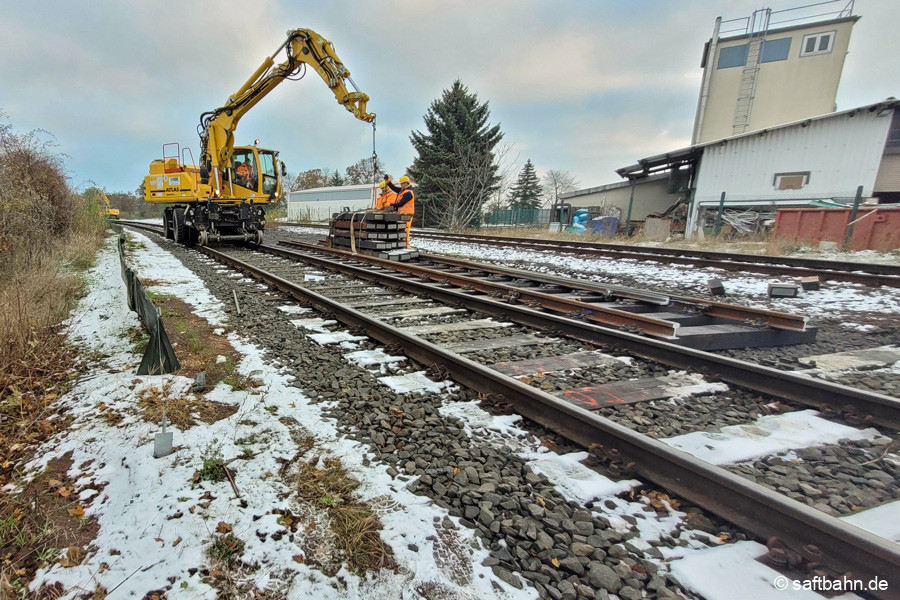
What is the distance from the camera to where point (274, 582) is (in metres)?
1.56

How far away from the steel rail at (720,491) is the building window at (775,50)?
4104cm

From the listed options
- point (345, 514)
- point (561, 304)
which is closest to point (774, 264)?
point (561, 304)

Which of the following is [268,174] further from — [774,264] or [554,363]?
[774,264]

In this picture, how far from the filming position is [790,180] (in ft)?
63.2

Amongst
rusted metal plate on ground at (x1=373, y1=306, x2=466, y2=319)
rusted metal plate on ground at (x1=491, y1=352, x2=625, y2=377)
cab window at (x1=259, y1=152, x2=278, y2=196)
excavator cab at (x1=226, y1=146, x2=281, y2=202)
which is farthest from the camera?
cab window at (x1=259, y1=152, x2=278, y2=196)

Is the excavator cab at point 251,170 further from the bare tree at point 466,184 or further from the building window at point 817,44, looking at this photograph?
the building window at point 817,44

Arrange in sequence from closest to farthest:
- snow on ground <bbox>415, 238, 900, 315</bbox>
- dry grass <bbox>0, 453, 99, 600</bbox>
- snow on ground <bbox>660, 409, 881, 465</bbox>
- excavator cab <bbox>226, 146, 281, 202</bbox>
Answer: dry grass <bbox>0, 453, 99, 600</bbox>, snow on ground <bbox>660, 409, 881, 465</bbox>, snow on ground <bbox>415, 238, 900, 315</bbox>, excavator cab <bbox>226, 146, 281, 202</bbox>

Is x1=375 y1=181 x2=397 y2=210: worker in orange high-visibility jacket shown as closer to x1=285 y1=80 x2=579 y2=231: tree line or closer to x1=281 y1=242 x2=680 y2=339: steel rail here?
x1=281 y1=242 x2=680 y2=339: steel rail

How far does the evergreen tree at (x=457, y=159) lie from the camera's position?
2928cm

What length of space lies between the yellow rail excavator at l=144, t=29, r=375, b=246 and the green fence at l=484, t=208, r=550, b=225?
23.5 meters

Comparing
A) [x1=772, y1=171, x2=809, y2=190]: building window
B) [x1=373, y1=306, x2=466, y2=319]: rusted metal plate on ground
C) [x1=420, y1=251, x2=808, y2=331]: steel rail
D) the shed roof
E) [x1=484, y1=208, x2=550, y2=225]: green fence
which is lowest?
[x1=373, y1=306, x2=466, y2=319]: rusted metal plate on ground

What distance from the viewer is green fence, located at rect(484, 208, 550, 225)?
34.9 m

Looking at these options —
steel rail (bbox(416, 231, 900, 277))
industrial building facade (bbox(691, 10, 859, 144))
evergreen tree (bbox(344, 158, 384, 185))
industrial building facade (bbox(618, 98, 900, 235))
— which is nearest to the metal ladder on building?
industrial building facade (bbox(691, 10, 859, 144))

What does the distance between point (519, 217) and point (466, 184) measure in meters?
7.68
